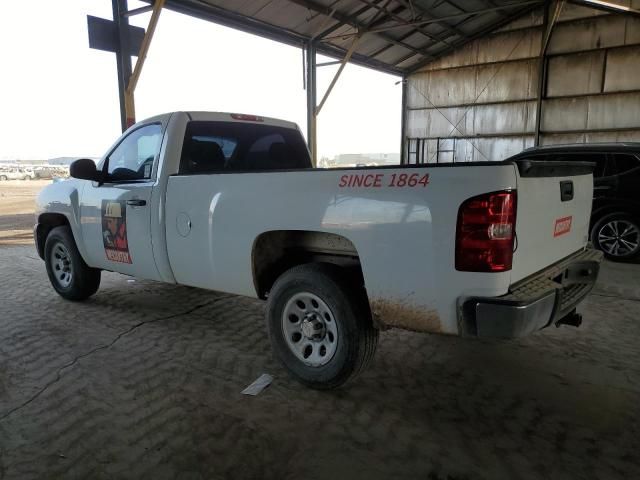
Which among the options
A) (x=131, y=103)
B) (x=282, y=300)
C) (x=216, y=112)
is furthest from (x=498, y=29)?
(x=282, y=300)

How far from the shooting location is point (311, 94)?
49.7ft

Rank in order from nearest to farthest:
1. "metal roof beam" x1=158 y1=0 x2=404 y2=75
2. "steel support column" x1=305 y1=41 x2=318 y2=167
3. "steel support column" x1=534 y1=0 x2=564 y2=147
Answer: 1. "metal roof beam" x1=158 y1=0 x2=404 y2=75
2. "steel support column" x1=305 y1=41 x2=318 y2=167
3. "steel support column" x1=534 y1=0 x2=564 y2=147

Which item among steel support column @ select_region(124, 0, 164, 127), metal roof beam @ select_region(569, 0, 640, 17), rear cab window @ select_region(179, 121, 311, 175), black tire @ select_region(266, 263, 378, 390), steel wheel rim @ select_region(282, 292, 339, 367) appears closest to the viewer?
black tire @ select_region(266, 263, 378, 390)

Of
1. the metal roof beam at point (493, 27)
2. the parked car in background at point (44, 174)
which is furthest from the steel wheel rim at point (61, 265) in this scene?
the parked car in background at point (44, 174)

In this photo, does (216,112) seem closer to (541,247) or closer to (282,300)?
(282,300)

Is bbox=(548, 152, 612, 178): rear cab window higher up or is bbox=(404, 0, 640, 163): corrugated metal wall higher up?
bbox=(404, 0, 640, 163): corrugated metal wall

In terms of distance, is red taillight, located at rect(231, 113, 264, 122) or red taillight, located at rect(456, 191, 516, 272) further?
red taillight, located at rect(231, 113, 264, 122)

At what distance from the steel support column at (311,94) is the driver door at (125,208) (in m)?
10.9

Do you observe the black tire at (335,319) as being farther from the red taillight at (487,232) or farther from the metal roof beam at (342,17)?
the metal roof beam at (342,17)

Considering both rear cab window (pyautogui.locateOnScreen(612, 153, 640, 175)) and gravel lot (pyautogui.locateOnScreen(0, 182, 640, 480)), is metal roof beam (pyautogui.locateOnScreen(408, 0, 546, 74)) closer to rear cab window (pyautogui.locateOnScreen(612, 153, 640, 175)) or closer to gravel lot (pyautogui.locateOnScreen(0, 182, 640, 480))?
rear cab window (pyautogui.locateOnScreen(612, 153, 640, 175))

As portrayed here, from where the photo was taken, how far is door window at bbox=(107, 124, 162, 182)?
3938mm

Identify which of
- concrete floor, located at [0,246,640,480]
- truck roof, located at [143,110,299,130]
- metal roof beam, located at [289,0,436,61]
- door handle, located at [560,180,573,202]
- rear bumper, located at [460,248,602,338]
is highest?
metal roof beam, located at [289,0,436,61]

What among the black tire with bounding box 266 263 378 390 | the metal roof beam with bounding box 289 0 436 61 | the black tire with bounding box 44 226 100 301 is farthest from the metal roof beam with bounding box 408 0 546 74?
the black tire with bounding box 266 263 378 390

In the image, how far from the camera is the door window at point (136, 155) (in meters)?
3.94
